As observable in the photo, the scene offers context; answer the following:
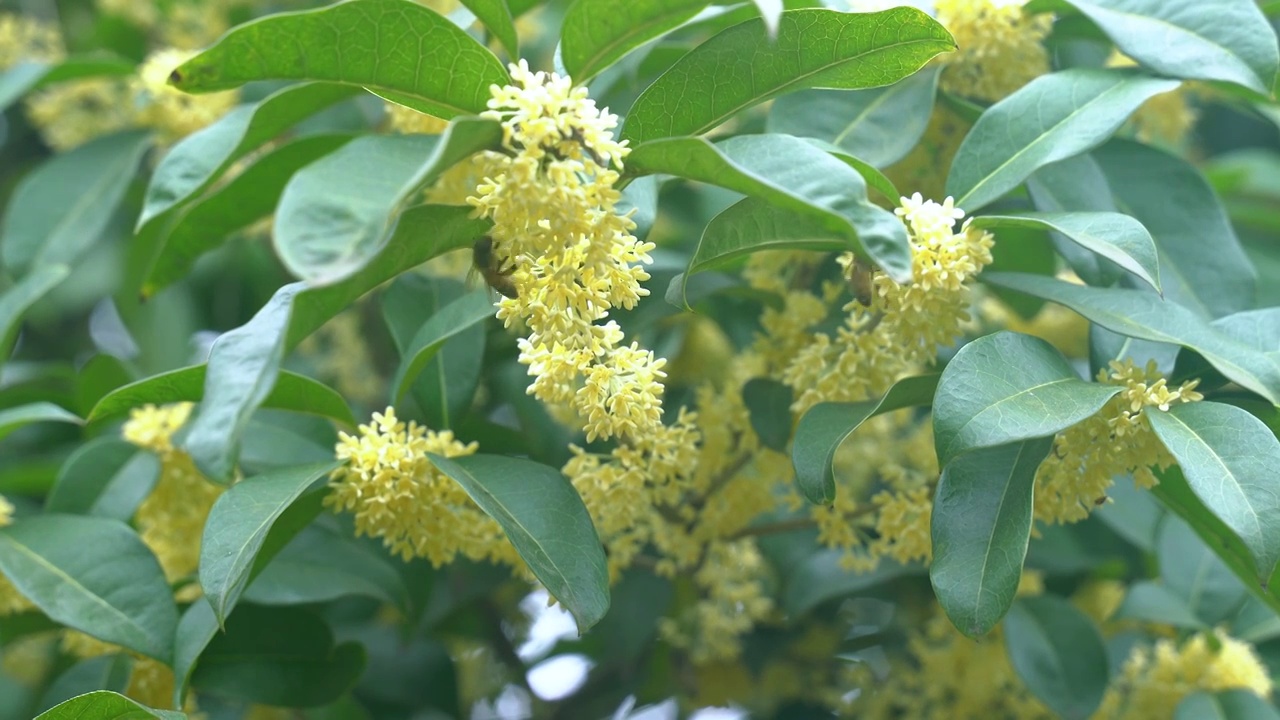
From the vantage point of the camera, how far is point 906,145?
1.09 m

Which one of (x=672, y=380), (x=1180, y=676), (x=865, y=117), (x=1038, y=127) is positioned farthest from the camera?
(x=672, y=380)

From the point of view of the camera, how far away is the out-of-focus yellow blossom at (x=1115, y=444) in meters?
0.89

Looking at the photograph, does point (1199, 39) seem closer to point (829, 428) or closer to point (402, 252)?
point (829, 428)

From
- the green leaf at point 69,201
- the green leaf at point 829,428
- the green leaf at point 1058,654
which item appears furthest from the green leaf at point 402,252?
the green leaf at point 69,201

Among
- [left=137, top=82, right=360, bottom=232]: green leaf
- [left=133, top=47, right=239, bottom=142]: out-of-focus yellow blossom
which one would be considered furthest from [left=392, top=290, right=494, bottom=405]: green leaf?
[left=133, top=47, right=239, bottom=142]: out-of-focus yellow blossom

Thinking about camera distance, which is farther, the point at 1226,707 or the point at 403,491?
the point at 1226,707

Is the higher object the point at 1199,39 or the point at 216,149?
the point at 1199,39

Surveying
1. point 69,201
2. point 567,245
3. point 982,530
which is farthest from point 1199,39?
point 69,201

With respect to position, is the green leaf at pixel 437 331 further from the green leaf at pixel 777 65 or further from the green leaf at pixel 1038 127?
the green leaf at pixel 1038 127

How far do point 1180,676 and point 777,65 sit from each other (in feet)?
2.68

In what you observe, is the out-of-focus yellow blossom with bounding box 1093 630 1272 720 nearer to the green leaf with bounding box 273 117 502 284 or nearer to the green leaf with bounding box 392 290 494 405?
the green leaf with bounding box 392 290 494 405

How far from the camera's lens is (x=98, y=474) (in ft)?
3.95

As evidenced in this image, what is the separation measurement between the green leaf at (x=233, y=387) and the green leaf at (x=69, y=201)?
87cm

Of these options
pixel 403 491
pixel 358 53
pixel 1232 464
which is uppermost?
pixel 358 53
